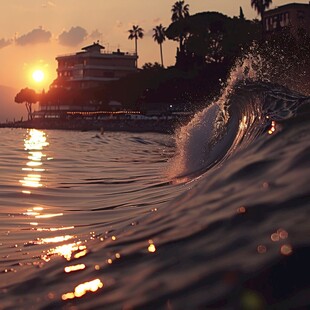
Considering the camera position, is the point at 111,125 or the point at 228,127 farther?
the point at 111,125

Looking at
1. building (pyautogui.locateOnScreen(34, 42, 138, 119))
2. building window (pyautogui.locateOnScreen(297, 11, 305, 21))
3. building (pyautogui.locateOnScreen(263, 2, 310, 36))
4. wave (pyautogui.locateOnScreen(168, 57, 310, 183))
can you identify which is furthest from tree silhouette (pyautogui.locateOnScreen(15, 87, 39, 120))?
wave (pyautogui.locateOnScreen(168, 57, 310, 183))

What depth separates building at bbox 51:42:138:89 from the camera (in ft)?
380

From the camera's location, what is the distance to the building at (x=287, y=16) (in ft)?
270

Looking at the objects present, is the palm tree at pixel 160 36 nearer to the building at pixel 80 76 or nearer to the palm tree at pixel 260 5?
the building at pixel 80 76

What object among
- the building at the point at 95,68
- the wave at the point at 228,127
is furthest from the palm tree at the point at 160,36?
the wave at the point at 228,127

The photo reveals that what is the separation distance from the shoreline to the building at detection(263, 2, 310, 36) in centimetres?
2154

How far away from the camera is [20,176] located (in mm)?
9562

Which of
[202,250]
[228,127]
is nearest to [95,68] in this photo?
[228,127]

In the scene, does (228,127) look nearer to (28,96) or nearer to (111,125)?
(111,125)

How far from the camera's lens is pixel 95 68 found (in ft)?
380

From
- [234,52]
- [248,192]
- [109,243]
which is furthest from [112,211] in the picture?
[234,52]

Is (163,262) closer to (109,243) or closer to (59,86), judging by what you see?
(109,243)

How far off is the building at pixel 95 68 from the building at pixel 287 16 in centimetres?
3701

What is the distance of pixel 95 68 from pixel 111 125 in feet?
135
